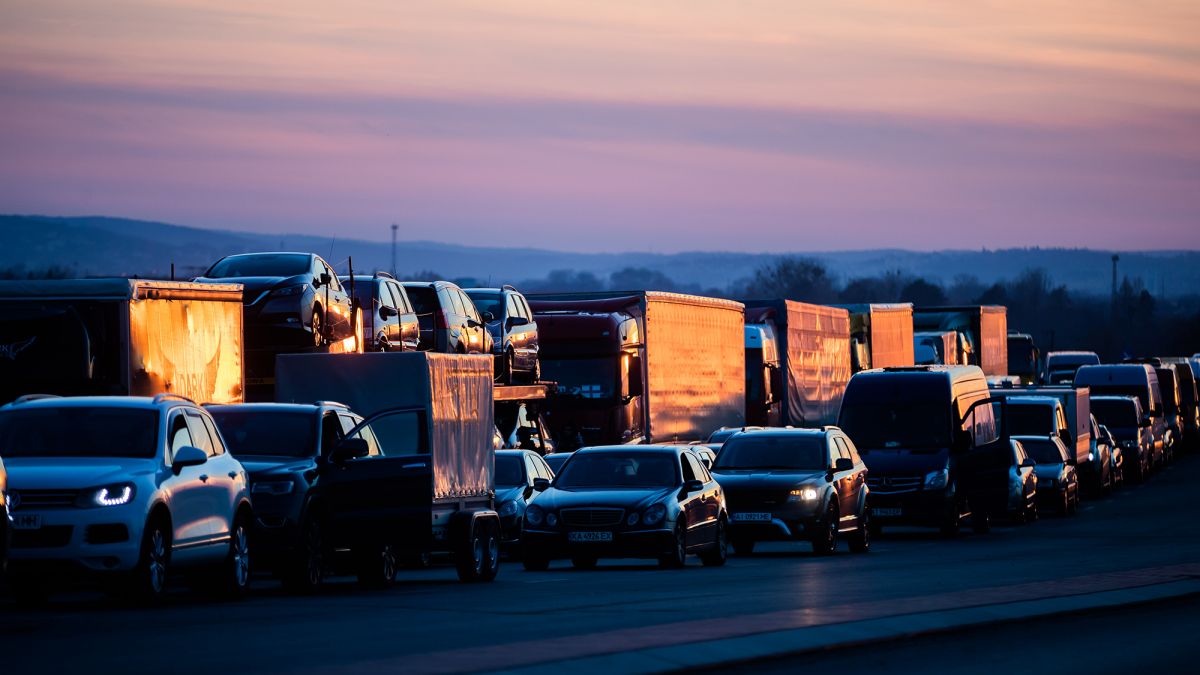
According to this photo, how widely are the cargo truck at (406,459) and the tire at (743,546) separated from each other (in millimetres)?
5902

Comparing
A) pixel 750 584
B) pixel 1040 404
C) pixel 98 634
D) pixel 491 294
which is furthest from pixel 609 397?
pixel 98 634

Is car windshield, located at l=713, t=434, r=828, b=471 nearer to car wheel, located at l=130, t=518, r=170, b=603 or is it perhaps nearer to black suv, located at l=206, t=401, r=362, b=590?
black suv, located at l=206, t=401, r=362, b=590

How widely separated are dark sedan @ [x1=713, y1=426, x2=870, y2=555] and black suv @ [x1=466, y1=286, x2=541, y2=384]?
6143 mm

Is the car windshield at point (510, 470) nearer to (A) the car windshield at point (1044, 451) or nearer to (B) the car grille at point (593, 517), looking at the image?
(B) the car grille at point (593, 517)

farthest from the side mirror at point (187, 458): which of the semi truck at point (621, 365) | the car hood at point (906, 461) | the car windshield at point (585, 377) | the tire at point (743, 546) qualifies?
the car windshield at point (585, 377)

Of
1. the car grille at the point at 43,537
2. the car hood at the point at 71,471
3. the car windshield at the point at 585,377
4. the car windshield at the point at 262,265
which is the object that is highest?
the car windshield at the point at 262,265

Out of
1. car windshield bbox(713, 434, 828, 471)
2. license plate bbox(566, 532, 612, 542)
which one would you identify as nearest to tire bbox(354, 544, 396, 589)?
license plate bbox(566, 532, 612, 542)

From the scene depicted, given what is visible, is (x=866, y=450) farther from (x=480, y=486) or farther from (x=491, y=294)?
(x=480, y=486)

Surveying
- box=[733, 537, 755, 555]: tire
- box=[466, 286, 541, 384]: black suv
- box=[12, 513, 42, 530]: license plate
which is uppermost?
box=[466, 286, 541, 384]: black suv

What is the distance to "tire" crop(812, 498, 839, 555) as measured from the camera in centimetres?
2847

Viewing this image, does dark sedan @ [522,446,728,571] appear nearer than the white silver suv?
No

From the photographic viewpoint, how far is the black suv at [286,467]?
63.9 ft

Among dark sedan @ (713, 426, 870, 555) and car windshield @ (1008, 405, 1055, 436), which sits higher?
car windshield @ (1008, 405, 1055, 436)

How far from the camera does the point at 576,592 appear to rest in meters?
19.5
